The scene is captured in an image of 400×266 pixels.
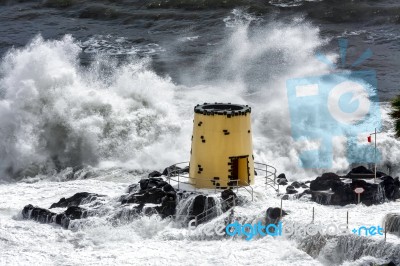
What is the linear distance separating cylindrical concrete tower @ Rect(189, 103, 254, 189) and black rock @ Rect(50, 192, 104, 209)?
3051mm

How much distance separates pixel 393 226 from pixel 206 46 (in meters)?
28.2

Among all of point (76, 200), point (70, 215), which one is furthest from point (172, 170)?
point (70, 215)

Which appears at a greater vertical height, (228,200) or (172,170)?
(172,170)

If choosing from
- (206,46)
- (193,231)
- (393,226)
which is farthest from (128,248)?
(206,46)

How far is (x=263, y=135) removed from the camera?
→ 36062mm

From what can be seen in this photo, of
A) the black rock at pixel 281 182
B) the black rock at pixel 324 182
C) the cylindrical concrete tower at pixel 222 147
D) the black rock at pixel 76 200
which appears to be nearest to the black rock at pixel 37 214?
the black rock at pixel 76 200

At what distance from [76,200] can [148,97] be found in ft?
39.3

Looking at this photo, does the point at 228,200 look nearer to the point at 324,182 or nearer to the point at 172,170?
the point at 324,182

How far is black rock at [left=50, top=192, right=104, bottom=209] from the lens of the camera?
2580 cm

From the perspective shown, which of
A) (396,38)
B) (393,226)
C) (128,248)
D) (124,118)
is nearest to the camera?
(393,226)

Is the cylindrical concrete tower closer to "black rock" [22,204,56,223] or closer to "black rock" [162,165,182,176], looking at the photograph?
"black rock" [162,165,182,176]

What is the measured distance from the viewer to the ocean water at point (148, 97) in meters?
23.0

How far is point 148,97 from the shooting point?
123 feet

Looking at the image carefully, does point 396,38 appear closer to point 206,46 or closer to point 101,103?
point 206,46
